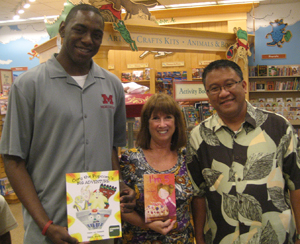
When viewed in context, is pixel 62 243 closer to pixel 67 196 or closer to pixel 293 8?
pixel 67 196

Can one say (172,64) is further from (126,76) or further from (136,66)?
(126,76)

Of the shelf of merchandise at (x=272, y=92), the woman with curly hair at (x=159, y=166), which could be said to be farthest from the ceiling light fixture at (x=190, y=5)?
the woman with curly hair at (x=159, y=166)

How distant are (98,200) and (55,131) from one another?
37 centimetres

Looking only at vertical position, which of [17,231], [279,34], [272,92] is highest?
[279,34]

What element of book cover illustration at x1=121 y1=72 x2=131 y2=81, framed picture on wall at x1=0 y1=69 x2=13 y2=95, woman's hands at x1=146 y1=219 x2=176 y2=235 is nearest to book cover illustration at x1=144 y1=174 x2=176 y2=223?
woman's hands at x1=146 y1=219 x2=176 y2=235

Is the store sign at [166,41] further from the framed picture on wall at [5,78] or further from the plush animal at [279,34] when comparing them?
the plush animal at [279,34]

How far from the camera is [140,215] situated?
165cm

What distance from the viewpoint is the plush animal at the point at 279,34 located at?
296 inches

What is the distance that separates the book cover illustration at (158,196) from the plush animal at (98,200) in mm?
295

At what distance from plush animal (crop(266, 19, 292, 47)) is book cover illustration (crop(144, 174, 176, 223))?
7.52 meters

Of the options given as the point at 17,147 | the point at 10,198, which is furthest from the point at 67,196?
the point at 10,198

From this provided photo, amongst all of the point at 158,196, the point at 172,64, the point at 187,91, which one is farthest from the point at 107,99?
the point at 172,64

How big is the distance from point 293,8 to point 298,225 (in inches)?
310

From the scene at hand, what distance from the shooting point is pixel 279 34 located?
755 centimetres
